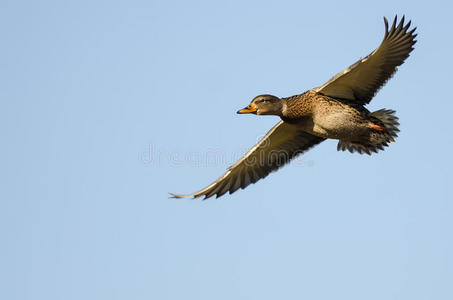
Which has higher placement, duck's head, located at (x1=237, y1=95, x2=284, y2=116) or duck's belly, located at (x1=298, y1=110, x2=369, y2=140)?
duck's head, located at (x1=237, y1=95, x2=284, y2=116)

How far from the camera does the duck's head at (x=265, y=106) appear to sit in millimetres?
10477

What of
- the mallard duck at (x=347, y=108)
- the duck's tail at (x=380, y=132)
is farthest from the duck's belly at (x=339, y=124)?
the duck's tail at (x=380, y=132)

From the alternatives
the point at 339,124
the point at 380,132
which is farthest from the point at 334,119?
the point at 380,132

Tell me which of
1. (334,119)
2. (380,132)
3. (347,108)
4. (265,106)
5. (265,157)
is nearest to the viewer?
(334,119)

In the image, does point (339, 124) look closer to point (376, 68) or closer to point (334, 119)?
point (334, 119)

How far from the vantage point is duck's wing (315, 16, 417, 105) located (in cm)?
1002

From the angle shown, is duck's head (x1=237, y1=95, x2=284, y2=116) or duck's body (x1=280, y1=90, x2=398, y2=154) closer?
duck's body (x1=280, y1=90, x2=398, y2=154)

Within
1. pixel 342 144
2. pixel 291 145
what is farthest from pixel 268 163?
pixel 342 144

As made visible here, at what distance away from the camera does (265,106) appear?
414 inches

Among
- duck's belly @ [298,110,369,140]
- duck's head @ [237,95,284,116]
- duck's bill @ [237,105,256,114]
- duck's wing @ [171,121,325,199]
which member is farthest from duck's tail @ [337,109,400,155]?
duck's bill @ [237,105,256,114]

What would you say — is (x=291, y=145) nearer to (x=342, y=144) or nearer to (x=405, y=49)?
(x=342, y=144)

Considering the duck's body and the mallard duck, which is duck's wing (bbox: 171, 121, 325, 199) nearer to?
the mallard duck

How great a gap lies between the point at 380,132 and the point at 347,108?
0.67 m

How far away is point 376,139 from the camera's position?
10.5 m
